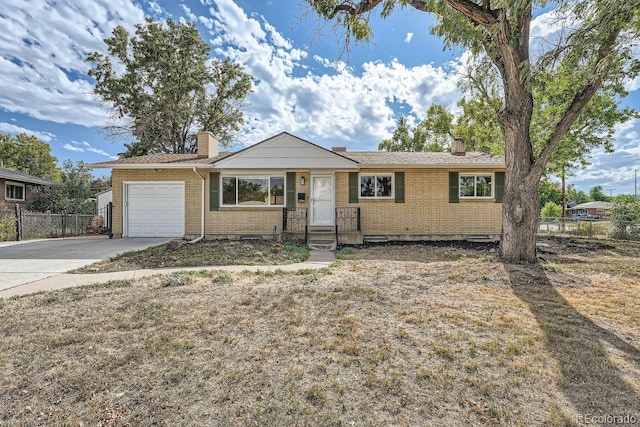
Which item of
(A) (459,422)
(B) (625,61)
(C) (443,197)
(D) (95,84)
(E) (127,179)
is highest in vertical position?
(D) (95,84)

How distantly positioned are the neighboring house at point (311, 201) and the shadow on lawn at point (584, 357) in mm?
6778

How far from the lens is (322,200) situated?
10859mm

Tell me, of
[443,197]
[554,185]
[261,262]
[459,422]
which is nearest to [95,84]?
[261,262]

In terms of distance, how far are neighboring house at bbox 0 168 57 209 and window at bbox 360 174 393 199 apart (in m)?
19.2

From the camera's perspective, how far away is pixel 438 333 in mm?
2975

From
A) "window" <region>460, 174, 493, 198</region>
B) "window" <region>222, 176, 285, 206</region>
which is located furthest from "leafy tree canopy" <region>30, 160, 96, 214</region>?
"window" <region>460, 174, 493, 198</region>

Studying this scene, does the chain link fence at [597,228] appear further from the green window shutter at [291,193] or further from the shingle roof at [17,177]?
the shingle roof at [17,177]

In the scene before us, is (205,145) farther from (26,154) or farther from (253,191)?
(26,154)

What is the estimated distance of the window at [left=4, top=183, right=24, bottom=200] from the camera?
16.9m

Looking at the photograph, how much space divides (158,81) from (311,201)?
15830 mm

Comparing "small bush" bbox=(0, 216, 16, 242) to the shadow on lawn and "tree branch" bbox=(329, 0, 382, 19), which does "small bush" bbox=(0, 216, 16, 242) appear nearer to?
"tree branch" bbox=(329, 0, 382, 19)

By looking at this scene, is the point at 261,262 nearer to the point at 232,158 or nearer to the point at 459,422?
the point at 232,158

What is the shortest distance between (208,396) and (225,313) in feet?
4.90

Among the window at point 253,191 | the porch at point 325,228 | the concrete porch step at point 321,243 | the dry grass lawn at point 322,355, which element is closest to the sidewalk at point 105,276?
the dry grass lawn at point 322,355
